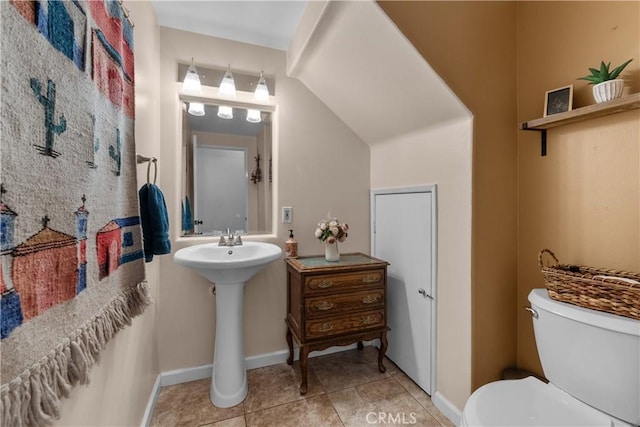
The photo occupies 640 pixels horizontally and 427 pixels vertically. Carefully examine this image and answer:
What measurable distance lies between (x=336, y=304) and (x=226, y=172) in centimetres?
125

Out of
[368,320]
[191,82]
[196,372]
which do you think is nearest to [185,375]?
[196,372]

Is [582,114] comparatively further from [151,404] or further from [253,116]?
[151,404]

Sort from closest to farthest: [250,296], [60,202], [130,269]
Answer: [60,202] → [130,269] → [250,296]

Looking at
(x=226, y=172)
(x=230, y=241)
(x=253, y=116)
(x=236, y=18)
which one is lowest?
(x=230, y=241)

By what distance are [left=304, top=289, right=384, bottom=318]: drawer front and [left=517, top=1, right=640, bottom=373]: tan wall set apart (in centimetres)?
82

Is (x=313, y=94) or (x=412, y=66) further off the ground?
(x=313, y=94)

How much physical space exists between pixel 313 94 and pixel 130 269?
1714mm

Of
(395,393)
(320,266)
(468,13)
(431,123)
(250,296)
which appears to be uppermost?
(468,13)

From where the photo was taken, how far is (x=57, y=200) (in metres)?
0.64

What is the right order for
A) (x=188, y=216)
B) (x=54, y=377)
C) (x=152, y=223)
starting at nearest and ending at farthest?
(x=54, y=377) < (x=152, y=223) < (x=188, y=216)

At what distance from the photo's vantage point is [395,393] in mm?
1758

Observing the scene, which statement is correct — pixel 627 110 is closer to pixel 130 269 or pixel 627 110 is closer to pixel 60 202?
pixel 60 202

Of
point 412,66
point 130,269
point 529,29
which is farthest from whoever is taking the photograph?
point 529,29

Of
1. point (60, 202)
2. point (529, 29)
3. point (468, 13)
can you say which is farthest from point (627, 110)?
point (60, 202)
